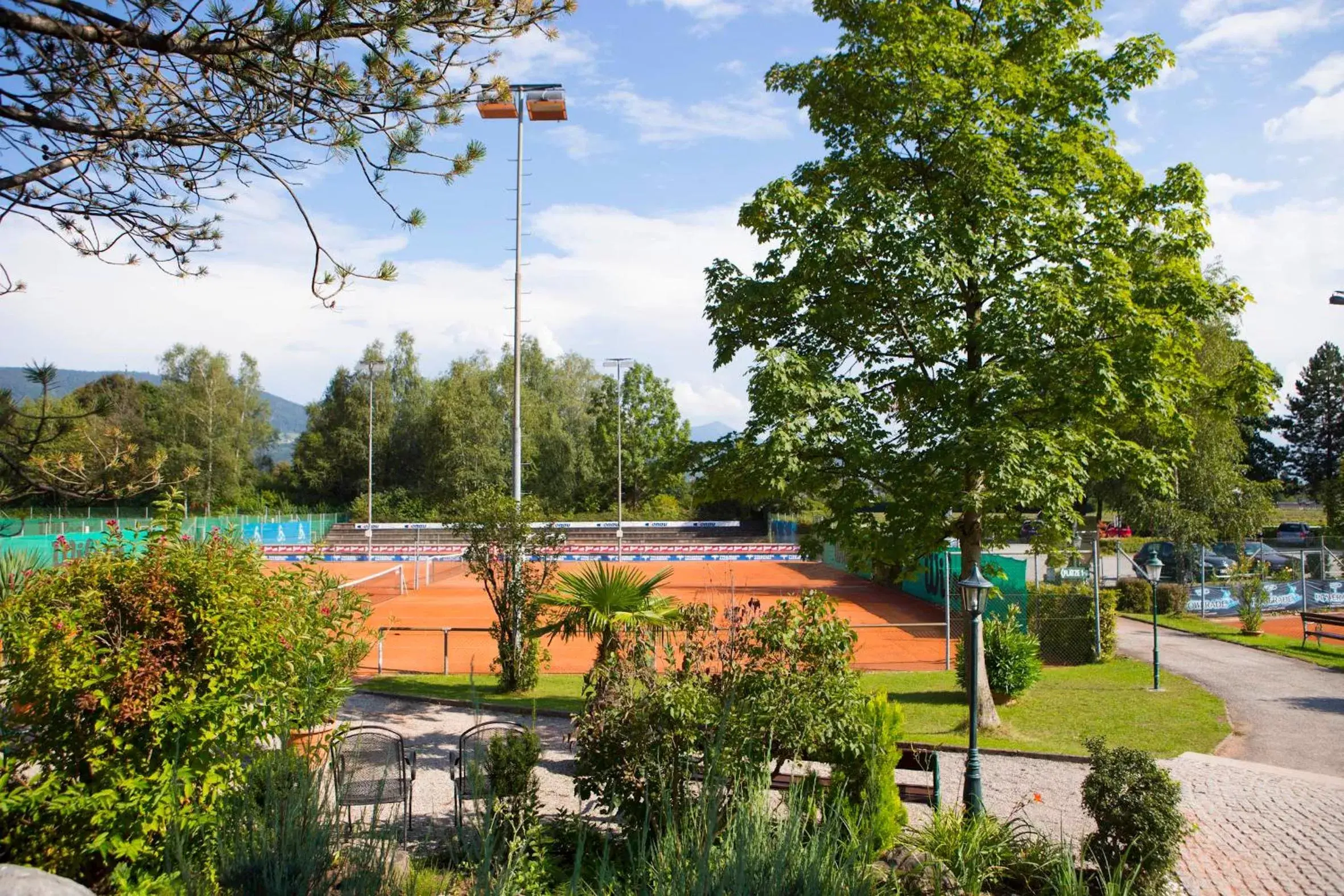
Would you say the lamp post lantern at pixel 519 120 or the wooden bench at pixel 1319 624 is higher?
the lamp post lantern at pixel 519 120

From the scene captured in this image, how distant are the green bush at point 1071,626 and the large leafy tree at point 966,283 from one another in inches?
251

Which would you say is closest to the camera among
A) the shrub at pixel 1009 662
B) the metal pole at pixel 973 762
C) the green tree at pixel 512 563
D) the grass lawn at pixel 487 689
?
the metal pole at pixel 973 762

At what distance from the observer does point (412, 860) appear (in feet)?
23.5

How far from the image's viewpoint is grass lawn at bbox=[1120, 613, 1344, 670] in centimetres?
1872

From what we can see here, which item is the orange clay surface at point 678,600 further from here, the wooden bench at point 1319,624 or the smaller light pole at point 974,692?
the wooden bench at point 1319,624

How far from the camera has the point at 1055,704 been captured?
47.9 feet

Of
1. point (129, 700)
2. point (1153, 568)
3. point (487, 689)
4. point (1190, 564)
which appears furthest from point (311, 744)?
point (1190, 564)

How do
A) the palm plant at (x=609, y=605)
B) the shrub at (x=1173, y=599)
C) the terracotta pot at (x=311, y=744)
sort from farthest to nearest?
the shrub at (x=1173, y=599), the palm plant at (x=609, y=605), the terracotta pot at (x=311, y=744)

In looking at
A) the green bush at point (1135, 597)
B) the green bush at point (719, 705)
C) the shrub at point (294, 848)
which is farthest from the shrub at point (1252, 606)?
the shrub at point (294, 848)

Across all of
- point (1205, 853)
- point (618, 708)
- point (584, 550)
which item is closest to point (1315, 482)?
point (584, 550)

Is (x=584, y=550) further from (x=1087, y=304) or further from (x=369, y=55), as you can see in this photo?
(x=369, y=55)

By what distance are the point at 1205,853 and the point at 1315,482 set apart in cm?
7921

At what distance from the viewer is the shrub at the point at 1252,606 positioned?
71.7 feet

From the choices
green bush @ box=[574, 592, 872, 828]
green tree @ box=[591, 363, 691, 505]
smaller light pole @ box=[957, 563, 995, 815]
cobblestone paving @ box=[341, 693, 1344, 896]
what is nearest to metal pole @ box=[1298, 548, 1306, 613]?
cobblestone paving @ box=[341, 693, 1344, 896]
